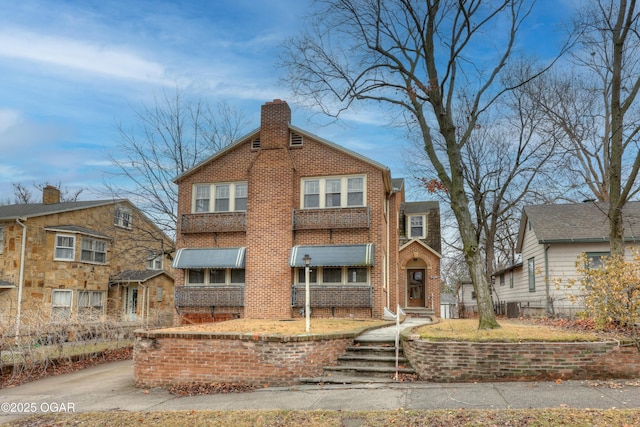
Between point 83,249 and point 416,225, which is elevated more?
point 416,225

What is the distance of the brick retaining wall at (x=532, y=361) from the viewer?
28.9ft

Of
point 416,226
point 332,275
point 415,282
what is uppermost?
point 416,226

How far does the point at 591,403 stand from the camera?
7.19 m

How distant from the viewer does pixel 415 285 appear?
26.4 metres

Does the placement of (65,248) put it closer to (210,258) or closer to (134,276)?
(134,276)

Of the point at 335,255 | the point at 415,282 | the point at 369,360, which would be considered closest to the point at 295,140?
the point at 335,255

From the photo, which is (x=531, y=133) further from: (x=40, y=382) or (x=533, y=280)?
(x=40, y=382)

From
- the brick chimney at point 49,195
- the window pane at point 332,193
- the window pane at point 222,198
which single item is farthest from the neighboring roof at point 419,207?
the brick chimney at point 49,195

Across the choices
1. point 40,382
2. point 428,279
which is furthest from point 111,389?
point 428,279

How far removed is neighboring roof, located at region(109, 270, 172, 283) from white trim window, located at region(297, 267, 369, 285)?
40.5 ft

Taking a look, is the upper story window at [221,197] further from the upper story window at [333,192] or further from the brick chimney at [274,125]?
the upper story window at [333,192]

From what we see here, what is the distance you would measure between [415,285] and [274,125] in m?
11.8

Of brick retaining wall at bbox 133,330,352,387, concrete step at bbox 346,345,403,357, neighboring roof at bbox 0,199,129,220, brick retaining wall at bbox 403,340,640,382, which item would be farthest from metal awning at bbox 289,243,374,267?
neighboring roof at bbox 0,199,129,220

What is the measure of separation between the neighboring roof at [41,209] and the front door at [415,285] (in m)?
17.6
